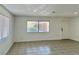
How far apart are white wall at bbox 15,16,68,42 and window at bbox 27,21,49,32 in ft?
1.03

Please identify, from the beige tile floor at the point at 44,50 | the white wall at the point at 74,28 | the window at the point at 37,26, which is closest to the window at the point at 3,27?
the beige tile floor at the point at 44,50

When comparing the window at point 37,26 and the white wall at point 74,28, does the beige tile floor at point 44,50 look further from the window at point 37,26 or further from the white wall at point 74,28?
the window at point 37,26

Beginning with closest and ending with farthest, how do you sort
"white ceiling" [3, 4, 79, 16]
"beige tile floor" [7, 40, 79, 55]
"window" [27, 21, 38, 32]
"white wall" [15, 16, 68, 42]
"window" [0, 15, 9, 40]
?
"window" [0, 15, 9, 40] < "white ceiling" [3, 4, 79, 16] < "beige tile floor" [7, 40, 79, 55] < "white wall" [15, 16, 68, 42] < "window" [27, 21, 38, 32]

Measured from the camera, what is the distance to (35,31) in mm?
9812

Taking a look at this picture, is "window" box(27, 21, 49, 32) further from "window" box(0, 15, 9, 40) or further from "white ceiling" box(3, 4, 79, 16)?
"window" box(0, 15, 9, 40)

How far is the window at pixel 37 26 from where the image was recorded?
9.73m

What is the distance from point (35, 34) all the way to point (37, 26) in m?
0.66

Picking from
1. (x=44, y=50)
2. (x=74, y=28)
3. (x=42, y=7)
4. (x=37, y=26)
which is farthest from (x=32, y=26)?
(x=42, y=7)

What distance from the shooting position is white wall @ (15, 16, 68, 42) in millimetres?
9398

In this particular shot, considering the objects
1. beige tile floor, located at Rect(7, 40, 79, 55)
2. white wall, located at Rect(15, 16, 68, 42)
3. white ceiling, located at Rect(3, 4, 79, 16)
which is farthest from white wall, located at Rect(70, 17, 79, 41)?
white ceiling, located at Rect(3, 4, 79, 16)

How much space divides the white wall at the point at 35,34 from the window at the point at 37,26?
0.31 metres

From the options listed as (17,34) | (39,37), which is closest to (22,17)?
(17,34)

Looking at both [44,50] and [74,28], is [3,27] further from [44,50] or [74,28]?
[74,28]
